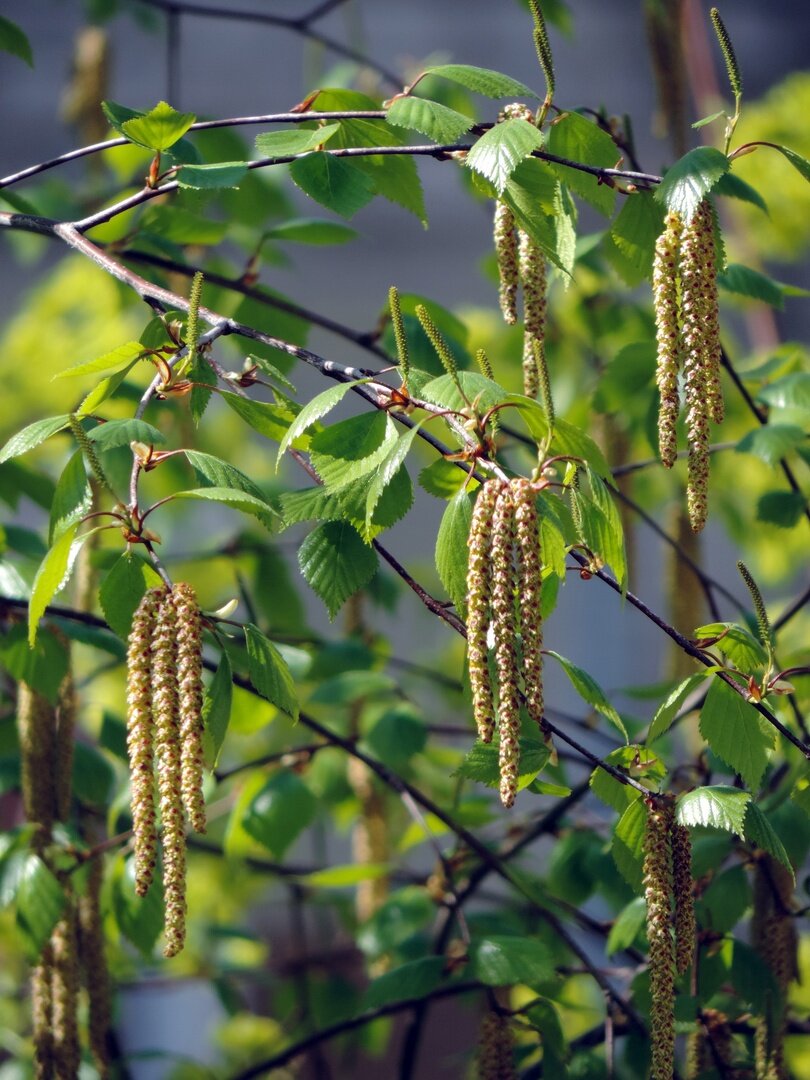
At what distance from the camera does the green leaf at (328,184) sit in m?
1.00

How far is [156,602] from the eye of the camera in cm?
84

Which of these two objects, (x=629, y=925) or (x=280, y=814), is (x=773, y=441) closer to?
(x=629, y=925)

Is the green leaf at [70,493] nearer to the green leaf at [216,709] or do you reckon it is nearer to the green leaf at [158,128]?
the green leaf at [216,709]

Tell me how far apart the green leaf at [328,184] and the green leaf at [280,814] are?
0.74 metres

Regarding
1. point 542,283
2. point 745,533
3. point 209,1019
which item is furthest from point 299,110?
point 209,1019

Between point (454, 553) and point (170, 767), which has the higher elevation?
point (454, 553)

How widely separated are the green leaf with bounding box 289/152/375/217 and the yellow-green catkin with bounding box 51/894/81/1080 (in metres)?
0.74

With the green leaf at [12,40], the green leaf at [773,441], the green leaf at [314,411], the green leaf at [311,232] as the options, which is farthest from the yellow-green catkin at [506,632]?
the green leaf at [12,40]

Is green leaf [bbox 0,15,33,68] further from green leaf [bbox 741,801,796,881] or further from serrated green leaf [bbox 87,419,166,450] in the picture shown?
green leaf [bbox 741,801,796,881]

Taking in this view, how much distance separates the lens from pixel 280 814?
1.46m

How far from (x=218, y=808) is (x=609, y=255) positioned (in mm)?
1346

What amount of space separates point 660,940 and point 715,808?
0.35 feet

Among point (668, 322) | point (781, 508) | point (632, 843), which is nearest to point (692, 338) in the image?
point (668, 322)

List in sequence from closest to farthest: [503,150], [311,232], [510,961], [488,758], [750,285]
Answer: [503,150]
[488,758]
[510,961]
[750,285]
[311,232]
